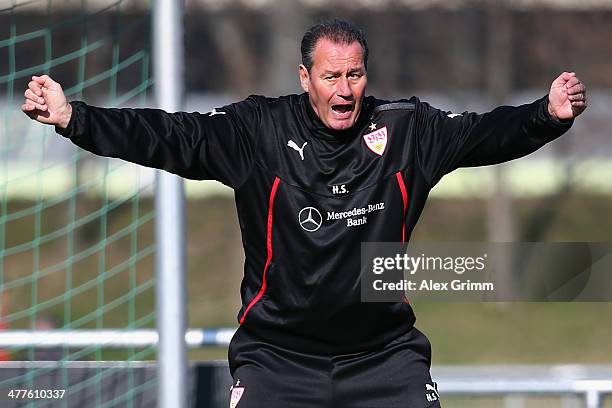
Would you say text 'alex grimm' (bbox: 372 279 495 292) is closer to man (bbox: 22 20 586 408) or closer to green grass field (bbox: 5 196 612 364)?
man (bbox: 22 20 586 408)

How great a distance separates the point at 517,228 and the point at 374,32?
3.73 metres

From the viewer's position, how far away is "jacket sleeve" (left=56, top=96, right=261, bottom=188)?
14.2 ft

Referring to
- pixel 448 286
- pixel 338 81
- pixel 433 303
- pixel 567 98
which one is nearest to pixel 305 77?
pixel 338 81

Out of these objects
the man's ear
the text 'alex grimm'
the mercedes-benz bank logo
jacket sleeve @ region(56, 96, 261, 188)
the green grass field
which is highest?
the green grass field

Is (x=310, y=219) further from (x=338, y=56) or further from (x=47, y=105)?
(x=47, y=105)

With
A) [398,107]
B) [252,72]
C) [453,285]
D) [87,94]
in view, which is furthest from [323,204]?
[252,72]

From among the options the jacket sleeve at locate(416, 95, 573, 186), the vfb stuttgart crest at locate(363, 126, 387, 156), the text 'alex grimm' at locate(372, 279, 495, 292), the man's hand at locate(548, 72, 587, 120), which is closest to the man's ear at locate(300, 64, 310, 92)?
the vfb stuttgart crest at locate(363, 126, 387, 156)

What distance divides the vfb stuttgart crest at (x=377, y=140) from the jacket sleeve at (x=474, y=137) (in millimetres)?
146

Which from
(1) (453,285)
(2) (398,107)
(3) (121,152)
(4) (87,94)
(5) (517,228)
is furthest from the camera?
(5) (517,228)

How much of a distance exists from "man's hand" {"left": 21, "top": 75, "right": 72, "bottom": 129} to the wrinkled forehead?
97 centimetres

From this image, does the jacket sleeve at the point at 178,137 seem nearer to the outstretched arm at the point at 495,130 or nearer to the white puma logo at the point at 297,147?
the white puma logo at the point at 297,147

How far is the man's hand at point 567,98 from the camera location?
4.41 metres

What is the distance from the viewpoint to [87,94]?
56.2 feet

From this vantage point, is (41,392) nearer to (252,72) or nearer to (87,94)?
(87,94)
